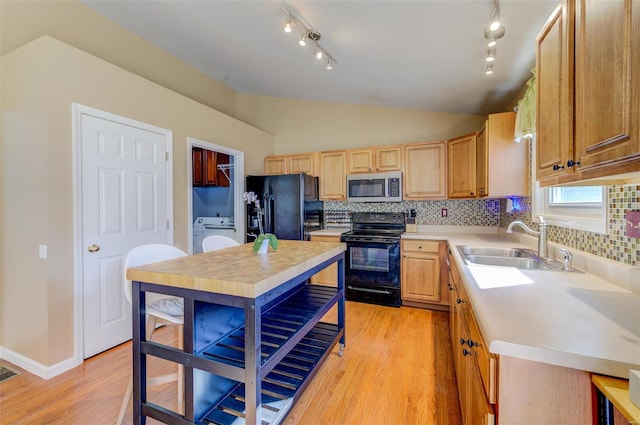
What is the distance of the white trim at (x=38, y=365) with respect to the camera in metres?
2.04

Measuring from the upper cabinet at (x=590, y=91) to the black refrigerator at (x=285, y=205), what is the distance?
2.76 metres

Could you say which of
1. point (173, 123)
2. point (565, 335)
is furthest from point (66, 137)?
point (565, 335)

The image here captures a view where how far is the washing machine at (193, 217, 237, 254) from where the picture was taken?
4621 mm

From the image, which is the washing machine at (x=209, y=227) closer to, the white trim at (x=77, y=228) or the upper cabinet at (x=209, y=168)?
the upper cabinet at (x=209, y=168)

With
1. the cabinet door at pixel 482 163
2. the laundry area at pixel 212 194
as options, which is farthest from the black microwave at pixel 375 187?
the laundry area at pixel 212 194

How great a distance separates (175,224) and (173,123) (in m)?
1.09

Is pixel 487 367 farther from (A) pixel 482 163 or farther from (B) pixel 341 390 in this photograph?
(A) pixel 482 163

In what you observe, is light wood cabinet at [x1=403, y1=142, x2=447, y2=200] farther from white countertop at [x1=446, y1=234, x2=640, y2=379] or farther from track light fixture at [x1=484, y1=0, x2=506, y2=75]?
white countertop at [x1=446, y1=234, x2=640, y2=379]

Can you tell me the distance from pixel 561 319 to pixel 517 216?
2.33m

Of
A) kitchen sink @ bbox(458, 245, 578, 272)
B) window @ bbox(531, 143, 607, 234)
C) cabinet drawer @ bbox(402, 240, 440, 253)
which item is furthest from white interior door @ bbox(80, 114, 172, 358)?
window @ bbox(531, 143, 607, 234)

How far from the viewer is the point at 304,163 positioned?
14.0ft

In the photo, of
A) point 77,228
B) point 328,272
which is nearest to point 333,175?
point 328,272

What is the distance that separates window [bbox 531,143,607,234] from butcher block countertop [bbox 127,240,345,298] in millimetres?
1541

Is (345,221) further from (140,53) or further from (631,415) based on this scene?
(631,415)
